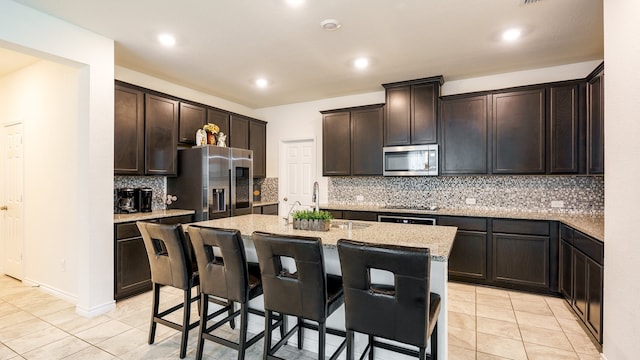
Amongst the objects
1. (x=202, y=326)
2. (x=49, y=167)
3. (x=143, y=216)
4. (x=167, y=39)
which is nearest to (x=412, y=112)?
(x=167, y=39)

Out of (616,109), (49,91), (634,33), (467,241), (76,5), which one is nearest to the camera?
(634,33)

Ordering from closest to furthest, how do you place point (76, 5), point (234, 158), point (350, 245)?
point (350, 245) → point (76, 5) → point (234, 158)

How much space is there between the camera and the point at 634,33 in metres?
1.78

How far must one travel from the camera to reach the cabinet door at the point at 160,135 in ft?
12.6

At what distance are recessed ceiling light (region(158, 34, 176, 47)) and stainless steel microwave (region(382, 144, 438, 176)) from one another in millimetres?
2969

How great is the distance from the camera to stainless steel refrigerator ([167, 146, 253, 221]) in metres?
4.11

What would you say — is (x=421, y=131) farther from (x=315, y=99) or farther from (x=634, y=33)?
(x=634, y=33)

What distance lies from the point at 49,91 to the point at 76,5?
1580mm

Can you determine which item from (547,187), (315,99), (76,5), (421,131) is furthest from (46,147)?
(547,187)

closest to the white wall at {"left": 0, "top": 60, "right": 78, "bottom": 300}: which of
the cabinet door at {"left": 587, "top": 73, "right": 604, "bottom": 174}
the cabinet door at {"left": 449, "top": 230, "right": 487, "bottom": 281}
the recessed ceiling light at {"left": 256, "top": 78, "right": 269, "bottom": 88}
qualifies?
the recessed ceiling light at {"left": 256, "top": 78, "right": 269, "bottom": 88}

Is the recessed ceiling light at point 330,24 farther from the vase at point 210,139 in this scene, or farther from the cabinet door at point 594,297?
the cabinet door at point 594,297

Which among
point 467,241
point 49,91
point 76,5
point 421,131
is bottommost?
point 467,241

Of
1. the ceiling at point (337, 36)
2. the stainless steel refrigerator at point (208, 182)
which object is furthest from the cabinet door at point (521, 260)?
the stainless steel refrigerator at point (208, 182)

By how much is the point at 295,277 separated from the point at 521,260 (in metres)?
3.03
